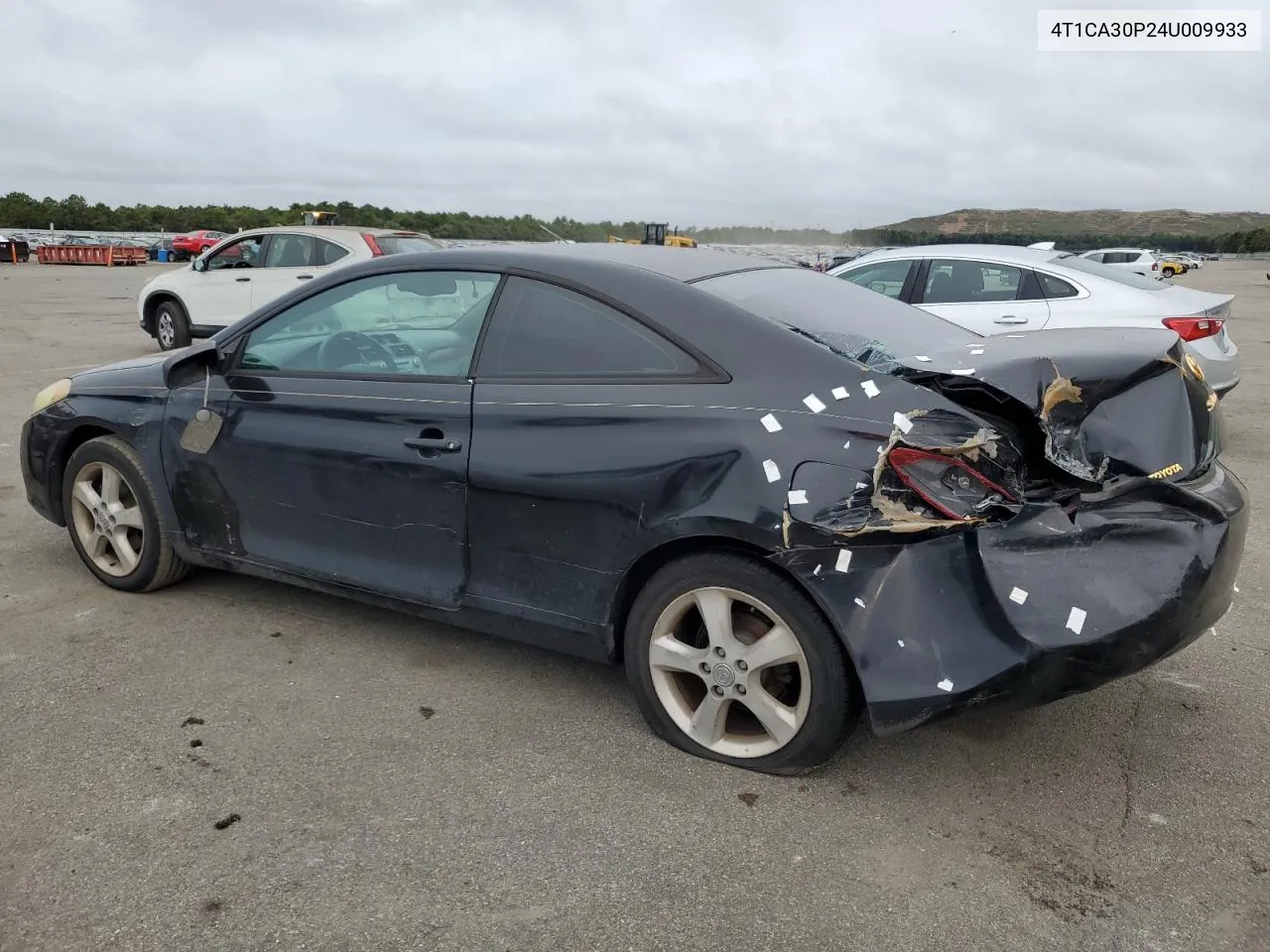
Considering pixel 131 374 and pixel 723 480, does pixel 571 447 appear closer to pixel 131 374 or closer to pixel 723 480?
pixel 723 480

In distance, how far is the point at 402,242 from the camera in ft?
39.4

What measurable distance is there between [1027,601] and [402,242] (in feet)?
35.0

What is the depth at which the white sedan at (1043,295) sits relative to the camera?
7.06 m

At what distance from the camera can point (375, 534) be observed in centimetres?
354

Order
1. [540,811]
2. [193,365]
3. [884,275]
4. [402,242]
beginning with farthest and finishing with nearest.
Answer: [402,242]
[884,275]
[193,365]
[540,811]

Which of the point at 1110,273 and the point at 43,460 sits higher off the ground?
the point at 1110,273

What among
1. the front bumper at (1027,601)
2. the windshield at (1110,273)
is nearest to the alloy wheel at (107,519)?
the front bumper at (1027,601)

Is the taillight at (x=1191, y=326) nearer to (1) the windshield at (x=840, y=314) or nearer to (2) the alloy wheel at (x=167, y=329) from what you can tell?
(1) the windshield at (x=840, y=314)

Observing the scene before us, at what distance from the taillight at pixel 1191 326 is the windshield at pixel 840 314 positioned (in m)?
4.04

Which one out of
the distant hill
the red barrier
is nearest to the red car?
the red barrier

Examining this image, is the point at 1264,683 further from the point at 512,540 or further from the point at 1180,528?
the point at 512,540

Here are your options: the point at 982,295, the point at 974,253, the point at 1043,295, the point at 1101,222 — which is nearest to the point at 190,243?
the point at 974,253

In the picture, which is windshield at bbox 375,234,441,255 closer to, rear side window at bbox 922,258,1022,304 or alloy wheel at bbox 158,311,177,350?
alloy wheel at bbox 158,311,177,350

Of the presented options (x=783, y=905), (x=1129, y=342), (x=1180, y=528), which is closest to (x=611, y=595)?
(x=783, y=905)
